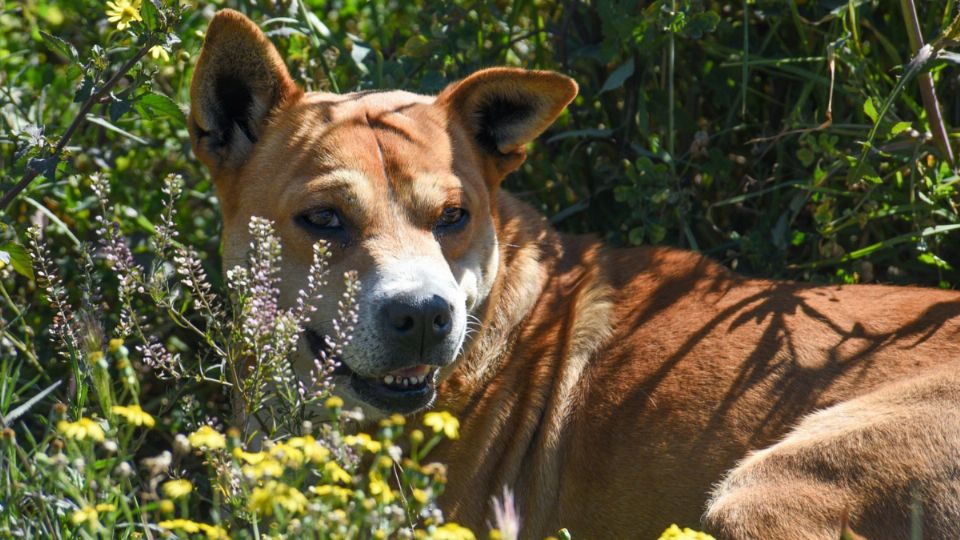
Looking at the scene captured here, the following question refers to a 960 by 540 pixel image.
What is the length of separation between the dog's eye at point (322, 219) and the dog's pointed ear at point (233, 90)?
0.46 meters

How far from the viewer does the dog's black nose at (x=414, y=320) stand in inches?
140

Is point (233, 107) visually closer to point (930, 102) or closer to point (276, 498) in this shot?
point (276, 498)

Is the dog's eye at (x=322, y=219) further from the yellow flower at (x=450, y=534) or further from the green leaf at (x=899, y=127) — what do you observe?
the green leaf at (x=899, y=127)

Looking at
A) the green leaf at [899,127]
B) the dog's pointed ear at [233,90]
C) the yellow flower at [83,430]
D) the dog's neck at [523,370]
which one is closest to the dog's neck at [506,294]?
the dog's neck at [523,370]

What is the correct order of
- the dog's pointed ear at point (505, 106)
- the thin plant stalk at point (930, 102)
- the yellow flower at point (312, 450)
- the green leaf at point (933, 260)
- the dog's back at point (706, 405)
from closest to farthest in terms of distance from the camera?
the yellow flower at point (312, 450)
the dog's back at point (706, 405)
the dog's pointed ear at point (505, 106)
the thin plant stalk at point (930, 102)
the green leaf at point (933, 260)

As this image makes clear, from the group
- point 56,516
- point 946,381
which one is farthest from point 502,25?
point 56,516

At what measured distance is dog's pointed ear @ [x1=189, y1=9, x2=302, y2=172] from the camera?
12.6ft

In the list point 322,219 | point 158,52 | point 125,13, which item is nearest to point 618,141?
point 322,219

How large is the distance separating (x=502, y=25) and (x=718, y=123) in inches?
45.4

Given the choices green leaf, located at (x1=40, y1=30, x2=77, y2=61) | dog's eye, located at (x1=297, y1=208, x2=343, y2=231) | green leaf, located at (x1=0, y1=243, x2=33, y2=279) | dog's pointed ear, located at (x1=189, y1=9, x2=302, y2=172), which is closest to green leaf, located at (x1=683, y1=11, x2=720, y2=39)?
dog's pointed ear, located at (x1=189, y1=9, x2=302, y2=172)

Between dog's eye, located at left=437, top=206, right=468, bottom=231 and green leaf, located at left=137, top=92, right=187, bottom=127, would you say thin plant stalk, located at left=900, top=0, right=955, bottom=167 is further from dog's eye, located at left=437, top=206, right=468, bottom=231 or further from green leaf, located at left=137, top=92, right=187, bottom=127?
green leaf, located at left=137, top=92, right=187, bottom=127

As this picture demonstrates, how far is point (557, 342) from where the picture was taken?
14.0 feet

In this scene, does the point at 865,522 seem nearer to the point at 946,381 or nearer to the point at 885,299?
the point at 946,381

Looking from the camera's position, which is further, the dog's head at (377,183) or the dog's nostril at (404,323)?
the dog's head at (377,183)
